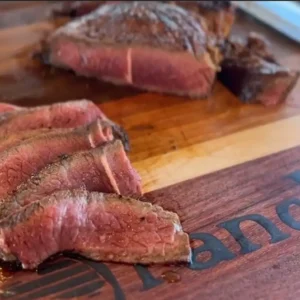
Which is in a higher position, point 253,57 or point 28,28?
point 253,57

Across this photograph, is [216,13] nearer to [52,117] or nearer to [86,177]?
[52,117]

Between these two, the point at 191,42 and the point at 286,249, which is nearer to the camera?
the point at 286,249

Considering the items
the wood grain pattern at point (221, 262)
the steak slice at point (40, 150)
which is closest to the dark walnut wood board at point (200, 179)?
the wood grain pattern at point (221, 262)

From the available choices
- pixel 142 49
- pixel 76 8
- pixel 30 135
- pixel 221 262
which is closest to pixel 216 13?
pixel 142 49

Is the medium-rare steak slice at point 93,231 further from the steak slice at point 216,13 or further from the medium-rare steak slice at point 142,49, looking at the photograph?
the steak slice at point 216,13

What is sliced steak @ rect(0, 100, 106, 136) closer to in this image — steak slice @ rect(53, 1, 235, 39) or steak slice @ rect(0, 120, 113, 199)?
steak slice @ rect(0, 120, 113, 199)

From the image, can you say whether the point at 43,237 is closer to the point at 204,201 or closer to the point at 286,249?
the point at 204,201

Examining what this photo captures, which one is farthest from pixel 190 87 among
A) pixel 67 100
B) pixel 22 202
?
pixel 22 202
